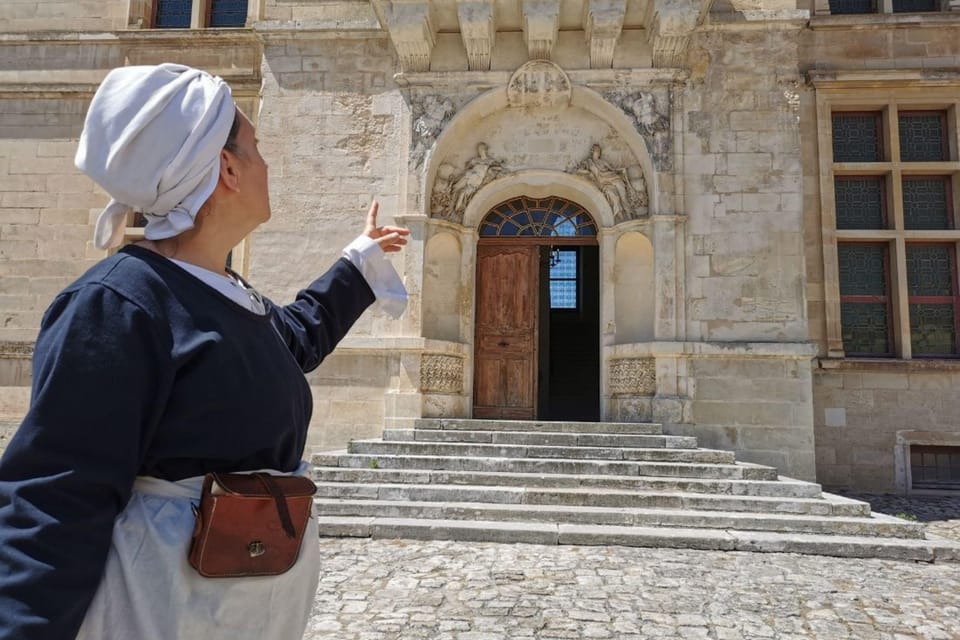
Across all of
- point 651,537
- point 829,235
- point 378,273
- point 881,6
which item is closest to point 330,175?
point 651,537

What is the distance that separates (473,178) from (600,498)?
4.50 meters

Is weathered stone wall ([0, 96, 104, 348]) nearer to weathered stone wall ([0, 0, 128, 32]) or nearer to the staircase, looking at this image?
weathered stone wall ([0, 0, 128, 32])

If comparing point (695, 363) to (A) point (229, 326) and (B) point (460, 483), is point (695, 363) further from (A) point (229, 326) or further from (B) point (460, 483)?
(A) point (229, 326)

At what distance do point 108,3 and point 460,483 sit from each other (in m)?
8.92

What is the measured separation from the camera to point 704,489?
231 inches

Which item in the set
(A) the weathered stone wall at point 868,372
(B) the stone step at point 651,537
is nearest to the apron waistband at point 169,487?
(B) the stone step at point 651,537

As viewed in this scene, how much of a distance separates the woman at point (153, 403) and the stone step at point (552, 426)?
6028 mm

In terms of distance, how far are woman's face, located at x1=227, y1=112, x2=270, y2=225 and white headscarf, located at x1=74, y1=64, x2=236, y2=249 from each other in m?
0.06

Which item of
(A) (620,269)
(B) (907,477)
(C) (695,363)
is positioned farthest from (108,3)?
(B) (907,477)

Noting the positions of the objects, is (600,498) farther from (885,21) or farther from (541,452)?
(885,21)

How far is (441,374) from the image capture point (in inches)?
310

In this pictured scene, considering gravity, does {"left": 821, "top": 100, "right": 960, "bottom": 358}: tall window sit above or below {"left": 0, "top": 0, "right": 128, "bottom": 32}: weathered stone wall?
below

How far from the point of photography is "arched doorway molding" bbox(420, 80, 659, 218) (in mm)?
7985

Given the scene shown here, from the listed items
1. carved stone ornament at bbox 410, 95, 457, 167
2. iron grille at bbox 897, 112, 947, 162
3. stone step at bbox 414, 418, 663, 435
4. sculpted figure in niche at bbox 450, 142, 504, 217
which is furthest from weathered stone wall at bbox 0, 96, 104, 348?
iron grille at bbox 897, 112, 947, 162
